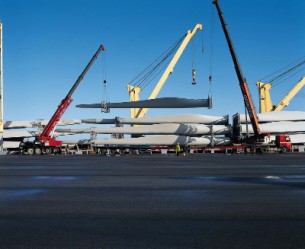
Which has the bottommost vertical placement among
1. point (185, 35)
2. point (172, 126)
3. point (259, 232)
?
point (259, 232)

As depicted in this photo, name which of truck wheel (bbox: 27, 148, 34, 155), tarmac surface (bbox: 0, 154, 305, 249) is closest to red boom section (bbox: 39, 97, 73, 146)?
truck wheel (bbox: 27, 148, 34, 155)

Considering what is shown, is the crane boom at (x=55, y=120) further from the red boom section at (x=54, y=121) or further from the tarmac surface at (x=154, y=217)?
the tarmac surface at (x=154, y=217)

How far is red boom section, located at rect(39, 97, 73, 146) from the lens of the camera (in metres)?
55.9

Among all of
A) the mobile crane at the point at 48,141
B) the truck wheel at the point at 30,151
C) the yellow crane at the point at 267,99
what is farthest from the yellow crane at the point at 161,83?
the truck wheel at the point at 30,151

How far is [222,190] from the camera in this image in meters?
11.4

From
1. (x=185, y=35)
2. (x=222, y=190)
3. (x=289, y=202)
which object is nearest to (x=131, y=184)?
(x=222, y=190)

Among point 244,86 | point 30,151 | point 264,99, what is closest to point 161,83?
point 264,99

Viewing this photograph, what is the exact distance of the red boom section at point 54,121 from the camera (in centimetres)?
5588

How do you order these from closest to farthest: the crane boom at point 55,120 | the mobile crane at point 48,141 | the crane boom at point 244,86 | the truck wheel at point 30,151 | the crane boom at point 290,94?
the crane boom at point 244,86 → the truck wheel at point 30,151 → the mobile crane at point 48,141 → the crane boom at point 55,120 → the crane boom at point 290,94

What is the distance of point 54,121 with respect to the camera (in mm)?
56281

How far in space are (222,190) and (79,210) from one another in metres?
4.71

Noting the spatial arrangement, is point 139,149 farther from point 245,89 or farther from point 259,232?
point 259,232

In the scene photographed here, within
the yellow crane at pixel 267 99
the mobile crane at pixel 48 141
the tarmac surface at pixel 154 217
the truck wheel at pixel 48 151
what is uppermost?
the yellow crane at pixel 267 99

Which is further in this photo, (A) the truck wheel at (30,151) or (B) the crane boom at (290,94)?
(B) the crane boom at (290,94)
